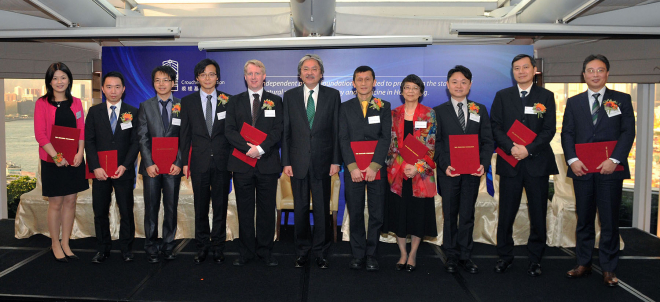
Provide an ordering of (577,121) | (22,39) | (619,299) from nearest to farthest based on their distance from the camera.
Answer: (619,299)
(577,121)
(22,39)

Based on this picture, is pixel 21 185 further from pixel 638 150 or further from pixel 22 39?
pixel 638 150

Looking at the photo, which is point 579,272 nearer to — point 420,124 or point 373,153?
point 420,124

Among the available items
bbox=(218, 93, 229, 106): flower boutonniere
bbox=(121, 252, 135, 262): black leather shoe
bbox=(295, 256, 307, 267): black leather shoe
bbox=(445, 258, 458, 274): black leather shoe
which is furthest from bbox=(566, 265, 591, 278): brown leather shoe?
bbox=(121, 252, 135, 262): black leather shoe

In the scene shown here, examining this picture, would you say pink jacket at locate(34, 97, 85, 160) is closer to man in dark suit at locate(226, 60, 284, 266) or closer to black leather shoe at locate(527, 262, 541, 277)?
man in dark suit at locate(226, 60, 284, 266)

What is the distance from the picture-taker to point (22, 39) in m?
4.57

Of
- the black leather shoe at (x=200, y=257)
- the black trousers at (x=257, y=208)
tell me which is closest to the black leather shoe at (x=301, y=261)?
the black trousers at (x=257, y=208)

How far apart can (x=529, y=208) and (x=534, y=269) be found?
1.63ft

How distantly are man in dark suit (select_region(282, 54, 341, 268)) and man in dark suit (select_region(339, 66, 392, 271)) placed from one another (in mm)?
111

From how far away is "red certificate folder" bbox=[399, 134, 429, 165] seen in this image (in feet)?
10.4

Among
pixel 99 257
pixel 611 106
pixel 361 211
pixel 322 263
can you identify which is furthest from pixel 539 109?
pixel 99 257

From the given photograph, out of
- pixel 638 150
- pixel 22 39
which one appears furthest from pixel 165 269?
pixel 638 150

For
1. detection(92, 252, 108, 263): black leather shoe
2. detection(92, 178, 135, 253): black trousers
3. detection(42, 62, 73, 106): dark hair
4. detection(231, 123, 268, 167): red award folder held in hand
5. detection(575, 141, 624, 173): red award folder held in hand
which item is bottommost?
detection(92, 252, 108, 263): black leather shoe

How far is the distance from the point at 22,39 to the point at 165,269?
10.8ft

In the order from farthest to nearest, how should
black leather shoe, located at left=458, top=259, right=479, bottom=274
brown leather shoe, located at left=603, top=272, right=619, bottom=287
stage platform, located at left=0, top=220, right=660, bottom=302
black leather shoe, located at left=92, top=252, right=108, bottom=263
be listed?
black leather shoe, located at left=92, top=252, right=108, bottom=263 < black leather shoe, located at left=458, top=259, right=479, bottom=274 < brown leather shoe, located at left=603, top=272, right=619, bottom=287 < stage platform, located at left=0, top=220, right=660, bottom=302
